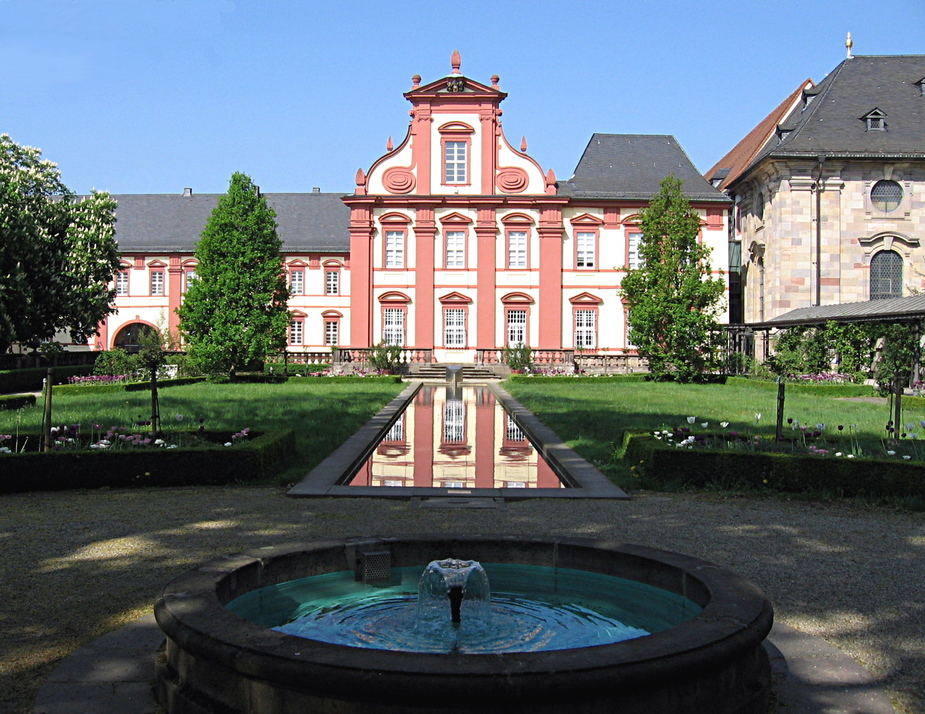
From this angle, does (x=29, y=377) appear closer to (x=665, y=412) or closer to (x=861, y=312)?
(x=665, y=412)

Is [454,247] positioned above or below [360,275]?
above

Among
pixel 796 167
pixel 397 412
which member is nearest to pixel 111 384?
pixel 397 412

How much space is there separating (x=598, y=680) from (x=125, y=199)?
51.8m

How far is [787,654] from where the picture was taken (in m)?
4.03

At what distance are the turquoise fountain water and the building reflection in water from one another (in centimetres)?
471

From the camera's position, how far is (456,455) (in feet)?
40.1

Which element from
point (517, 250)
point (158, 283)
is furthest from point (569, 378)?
point (158, 283)

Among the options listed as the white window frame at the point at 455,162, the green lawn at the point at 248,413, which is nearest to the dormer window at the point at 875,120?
the white window frame at the point at 455,162

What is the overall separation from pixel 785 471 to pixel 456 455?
15.9 feet

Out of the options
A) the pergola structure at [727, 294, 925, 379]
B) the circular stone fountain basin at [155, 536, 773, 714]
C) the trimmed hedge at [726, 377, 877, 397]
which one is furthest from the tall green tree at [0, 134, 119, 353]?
the circular stone fountain basin at [155, 536, 773, 714]

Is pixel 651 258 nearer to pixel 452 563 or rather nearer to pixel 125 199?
pixel 452 563

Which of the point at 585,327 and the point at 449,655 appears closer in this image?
the point at 449,655

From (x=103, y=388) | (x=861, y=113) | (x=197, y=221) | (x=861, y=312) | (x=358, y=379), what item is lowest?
(x=103, y=388)

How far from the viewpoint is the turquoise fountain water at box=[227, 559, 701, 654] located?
4156mm
